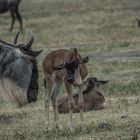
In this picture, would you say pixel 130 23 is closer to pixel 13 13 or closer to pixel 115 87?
pixel 13 13

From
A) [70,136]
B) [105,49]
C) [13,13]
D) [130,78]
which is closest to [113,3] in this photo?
[13,13]

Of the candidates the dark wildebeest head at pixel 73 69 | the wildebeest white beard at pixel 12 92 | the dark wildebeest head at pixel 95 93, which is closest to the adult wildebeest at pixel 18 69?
the wildebeest white beard at pixel 12 92

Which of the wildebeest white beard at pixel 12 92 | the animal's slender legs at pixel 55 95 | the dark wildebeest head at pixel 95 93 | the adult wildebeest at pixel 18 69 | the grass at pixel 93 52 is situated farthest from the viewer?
the dark wildebeest head at pixel 95 93

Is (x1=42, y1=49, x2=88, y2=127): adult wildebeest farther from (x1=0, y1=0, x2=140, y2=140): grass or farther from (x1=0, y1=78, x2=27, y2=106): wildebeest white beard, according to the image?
(x1=0, y1=0, x2=140, y2=140): grass

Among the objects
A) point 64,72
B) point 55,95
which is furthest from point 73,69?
point 55,95

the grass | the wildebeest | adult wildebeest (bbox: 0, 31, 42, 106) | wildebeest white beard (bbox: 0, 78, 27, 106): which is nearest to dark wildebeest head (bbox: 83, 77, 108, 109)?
the wildebeest

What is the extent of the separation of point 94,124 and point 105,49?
12.5m

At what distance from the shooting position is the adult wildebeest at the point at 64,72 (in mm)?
11555

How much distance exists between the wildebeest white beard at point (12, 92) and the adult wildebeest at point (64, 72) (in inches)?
16.9

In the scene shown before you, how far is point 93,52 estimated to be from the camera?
2455 cm

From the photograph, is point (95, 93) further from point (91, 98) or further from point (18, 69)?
point (18, 69)

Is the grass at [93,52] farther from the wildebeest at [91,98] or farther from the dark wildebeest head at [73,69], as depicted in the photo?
the dark wildebeest head at [73,69]

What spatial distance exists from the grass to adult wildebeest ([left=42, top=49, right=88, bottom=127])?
21.1 inches

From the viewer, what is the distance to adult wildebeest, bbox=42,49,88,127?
1155 centimetres
